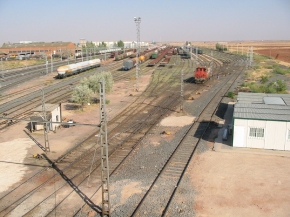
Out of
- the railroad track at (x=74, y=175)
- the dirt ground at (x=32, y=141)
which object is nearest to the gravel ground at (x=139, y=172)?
the railroad track at (x=74, y=175)

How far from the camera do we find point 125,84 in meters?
51.2

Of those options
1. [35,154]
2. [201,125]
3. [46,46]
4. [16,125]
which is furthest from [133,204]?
[46,46]

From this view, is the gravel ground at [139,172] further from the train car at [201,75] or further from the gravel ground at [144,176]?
the train car at [201,75]

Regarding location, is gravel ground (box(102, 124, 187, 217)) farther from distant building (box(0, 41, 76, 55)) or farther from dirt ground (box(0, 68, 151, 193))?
distant building (box(0, 41, 76, 55))

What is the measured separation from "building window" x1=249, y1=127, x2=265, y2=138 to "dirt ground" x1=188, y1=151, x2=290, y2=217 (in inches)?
68.1

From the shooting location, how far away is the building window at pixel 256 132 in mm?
20966

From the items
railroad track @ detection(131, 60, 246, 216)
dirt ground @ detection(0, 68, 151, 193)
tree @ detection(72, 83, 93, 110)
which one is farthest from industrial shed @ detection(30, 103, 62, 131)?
railroad track @ detection(131, 60, 246, 216)

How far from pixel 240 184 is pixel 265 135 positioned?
623cm

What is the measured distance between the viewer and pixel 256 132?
21062 mm

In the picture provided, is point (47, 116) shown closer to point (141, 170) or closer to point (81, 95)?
point (81, 95)

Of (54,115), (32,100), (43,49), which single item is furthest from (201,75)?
(43,49)

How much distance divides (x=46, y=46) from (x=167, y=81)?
7926cm

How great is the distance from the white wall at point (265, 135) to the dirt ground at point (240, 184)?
4.34ft

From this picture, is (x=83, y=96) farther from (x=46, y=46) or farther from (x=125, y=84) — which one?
(x=46, y=46)
